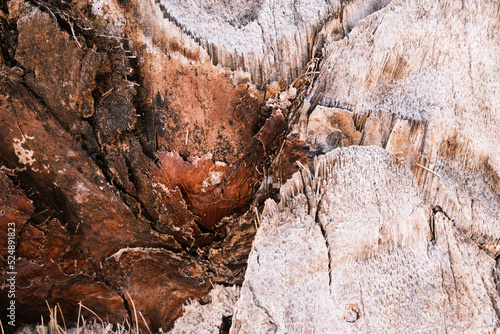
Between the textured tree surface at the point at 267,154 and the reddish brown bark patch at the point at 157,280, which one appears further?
the reddish brown bark patch at the point at 157,280

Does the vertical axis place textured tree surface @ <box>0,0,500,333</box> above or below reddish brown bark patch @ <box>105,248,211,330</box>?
above

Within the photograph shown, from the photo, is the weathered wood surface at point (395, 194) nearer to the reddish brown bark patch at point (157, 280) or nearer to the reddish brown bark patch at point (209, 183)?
the reddish brown bark patch at point (209, 183)

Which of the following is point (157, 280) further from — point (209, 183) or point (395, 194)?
point (395, 194)

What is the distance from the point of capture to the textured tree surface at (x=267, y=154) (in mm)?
1252

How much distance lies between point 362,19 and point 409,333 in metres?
1.10

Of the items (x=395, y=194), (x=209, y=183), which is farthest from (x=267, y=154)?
(x=395, y=194)

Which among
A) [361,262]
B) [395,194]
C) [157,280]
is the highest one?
[395,194]

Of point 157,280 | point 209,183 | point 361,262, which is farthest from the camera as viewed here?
point 157,280

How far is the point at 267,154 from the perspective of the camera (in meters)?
1.48

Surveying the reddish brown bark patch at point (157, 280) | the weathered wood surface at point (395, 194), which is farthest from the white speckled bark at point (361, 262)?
the reddish brown bark patch at point (157, 280)

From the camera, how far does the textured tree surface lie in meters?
1.25

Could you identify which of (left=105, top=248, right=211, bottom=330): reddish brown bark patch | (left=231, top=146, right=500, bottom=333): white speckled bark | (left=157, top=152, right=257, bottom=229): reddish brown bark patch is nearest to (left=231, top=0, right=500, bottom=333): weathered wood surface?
(left=231, top=146, right=500, bottom=333): white speckled bark

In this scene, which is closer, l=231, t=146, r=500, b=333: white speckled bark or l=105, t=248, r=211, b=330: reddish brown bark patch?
l=231, t=146, r=500, b=333: white speckled bark

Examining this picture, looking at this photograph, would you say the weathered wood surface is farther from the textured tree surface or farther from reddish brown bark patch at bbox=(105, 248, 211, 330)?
reddish brown bark patch at bbox=(105, 248, 211, 330)
